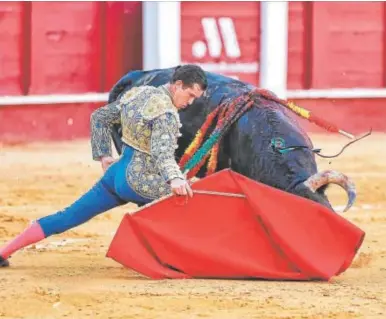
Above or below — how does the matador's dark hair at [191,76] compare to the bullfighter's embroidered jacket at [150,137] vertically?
above

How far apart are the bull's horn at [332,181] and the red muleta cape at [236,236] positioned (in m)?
0.11

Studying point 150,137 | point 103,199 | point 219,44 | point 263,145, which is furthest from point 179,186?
point 219,44

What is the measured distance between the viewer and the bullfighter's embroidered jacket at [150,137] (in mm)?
4914

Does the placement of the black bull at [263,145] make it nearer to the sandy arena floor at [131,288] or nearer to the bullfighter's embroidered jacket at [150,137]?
the sandy arena floor at [131,288]

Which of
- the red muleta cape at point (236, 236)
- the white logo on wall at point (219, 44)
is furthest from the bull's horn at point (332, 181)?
the white logo on wall at point (219, 44)

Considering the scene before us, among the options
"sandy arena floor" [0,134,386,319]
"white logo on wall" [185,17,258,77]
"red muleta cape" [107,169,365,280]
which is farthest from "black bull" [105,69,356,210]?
"white logo on wall" [185,17,258,77]

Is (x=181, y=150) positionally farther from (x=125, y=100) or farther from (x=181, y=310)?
(x=181, y=310)

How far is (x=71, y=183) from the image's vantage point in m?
8.02

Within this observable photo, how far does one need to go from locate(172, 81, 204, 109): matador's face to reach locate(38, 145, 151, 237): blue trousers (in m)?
0.25

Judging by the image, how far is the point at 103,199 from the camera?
5.20m

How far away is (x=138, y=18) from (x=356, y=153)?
5.23 ft

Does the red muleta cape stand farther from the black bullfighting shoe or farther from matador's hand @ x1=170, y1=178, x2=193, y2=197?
the black bullfighting shoe

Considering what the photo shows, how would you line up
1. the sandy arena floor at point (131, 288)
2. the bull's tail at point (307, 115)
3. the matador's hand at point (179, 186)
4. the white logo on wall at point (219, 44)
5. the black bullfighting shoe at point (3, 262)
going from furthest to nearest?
the white logo on wall at point (219, 44)
the bull's tail at point (307, 115)
the black bullfighting shoe at point (3, 262)
the matador's hand at point (179, 186)
the sandy arena floor at point (131, 288)

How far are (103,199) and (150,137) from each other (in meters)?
0.29
